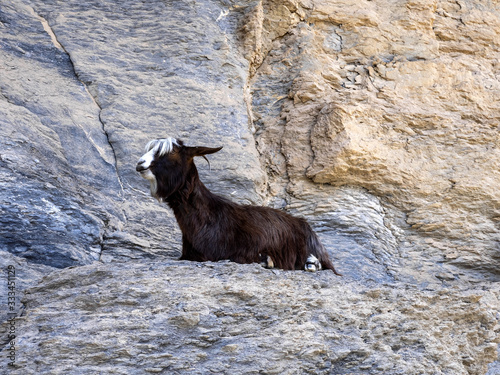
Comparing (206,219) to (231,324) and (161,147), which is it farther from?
(231,324)

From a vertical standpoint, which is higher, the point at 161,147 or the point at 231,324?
the point at 161,147

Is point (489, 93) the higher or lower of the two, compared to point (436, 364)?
higher

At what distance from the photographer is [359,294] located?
4.05 m

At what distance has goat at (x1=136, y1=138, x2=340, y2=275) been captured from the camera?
16.0 ft

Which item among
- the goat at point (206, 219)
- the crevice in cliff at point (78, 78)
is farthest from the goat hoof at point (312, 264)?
the crevice in cliff at point (78, 78)

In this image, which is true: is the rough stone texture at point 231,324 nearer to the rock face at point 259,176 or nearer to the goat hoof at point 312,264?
the rock face at point 259,176

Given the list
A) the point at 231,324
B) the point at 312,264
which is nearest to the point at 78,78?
the point at 312,264

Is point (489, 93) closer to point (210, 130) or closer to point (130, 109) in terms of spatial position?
point (210, 130)

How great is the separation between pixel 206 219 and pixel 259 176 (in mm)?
1897

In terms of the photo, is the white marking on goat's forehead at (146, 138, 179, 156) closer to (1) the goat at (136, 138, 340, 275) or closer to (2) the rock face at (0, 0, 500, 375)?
(1) the goat at (136, 138, 340, 275)

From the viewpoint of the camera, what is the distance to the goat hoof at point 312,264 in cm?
527

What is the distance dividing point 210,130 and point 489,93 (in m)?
3.28

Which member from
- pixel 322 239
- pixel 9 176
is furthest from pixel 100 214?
pixel 322 239

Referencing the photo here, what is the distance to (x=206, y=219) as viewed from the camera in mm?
5008
